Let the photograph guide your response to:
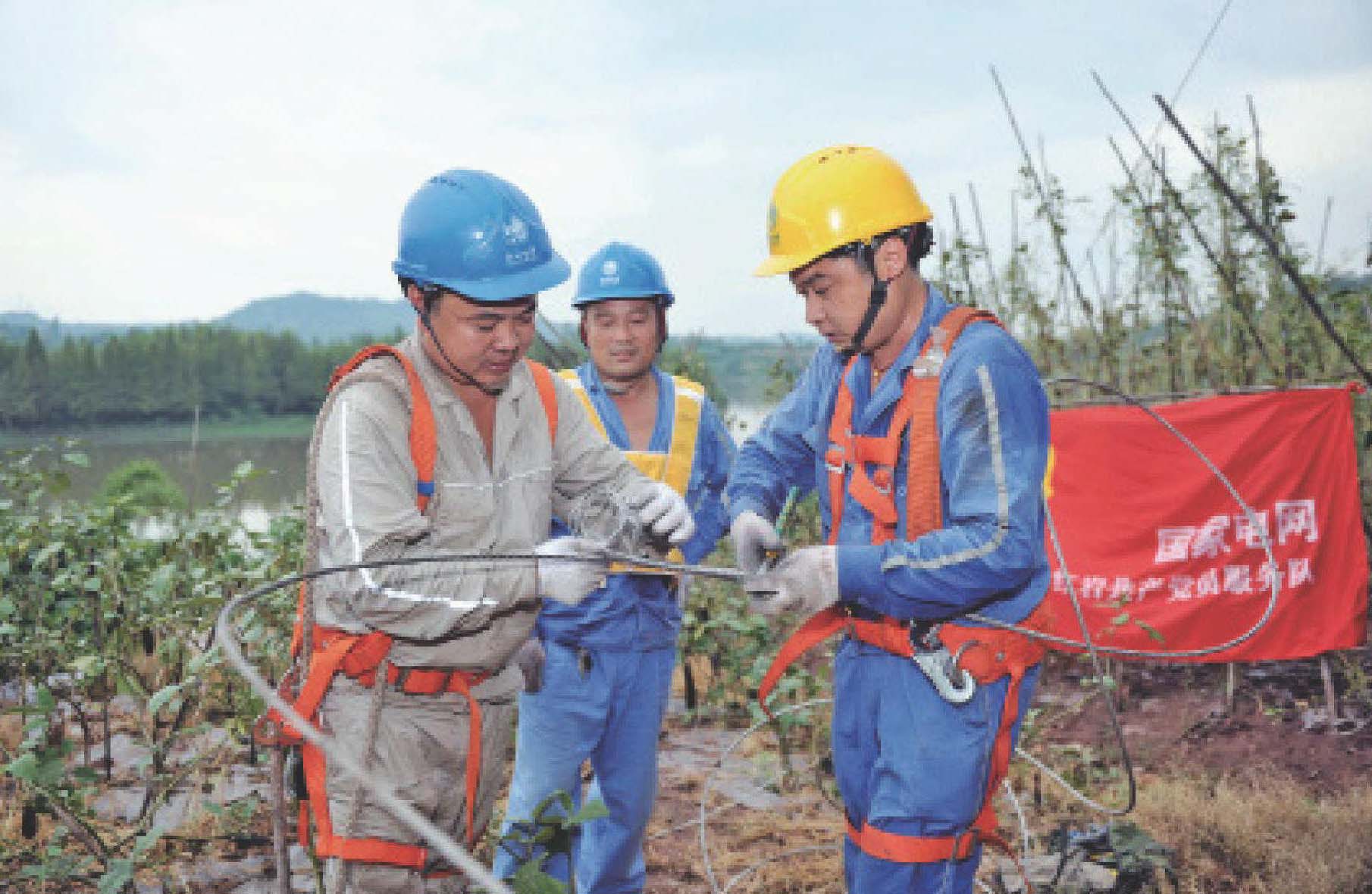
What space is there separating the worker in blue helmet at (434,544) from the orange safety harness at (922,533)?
0.69 meters

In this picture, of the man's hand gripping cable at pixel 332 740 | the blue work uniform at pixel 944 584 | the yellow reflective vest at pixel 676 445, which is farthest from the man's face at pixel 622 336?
the blue work uniform at pixel 944 584

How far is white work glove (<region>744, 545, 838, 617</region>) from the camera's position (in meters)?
2.32

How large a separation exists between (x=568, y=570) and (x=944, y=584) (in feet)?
2.89

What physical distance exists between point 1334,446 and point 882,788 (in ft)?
15.2

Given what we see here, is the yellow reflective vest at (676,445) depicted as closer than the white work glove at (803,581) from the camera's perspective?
No

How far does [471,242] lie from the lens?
239cm

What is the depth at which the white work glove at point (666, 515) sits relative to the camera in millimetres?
2729

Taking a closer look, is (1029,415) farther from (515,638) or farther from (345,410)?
(345,410)

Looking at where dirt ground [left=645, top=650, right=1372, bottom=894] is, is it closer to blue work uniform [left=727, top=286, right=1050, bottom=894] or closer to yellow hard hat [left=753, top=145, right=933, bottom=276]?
blue work uniform [left=727, top=286, right=1050, bottom=894]

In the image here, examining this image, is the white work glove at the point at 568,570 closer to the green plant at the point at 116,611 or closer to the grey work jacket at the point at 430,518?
the grey work jacket at the point at 430,518

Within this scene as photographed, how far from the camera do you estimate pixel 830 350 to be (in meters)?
2.88

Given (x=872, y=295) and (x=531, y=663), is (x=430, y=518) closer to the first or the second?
(x=531, y=663)

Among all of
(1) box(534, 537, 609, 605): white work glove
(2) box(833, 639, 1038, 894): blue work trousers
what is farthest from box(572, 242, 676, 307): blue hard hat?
(2) box(833, 639, 1038, 894): blue work trousers

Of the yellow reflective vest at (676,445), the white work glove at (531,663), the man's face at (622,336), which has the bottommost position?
the white work glove at (531,663)
